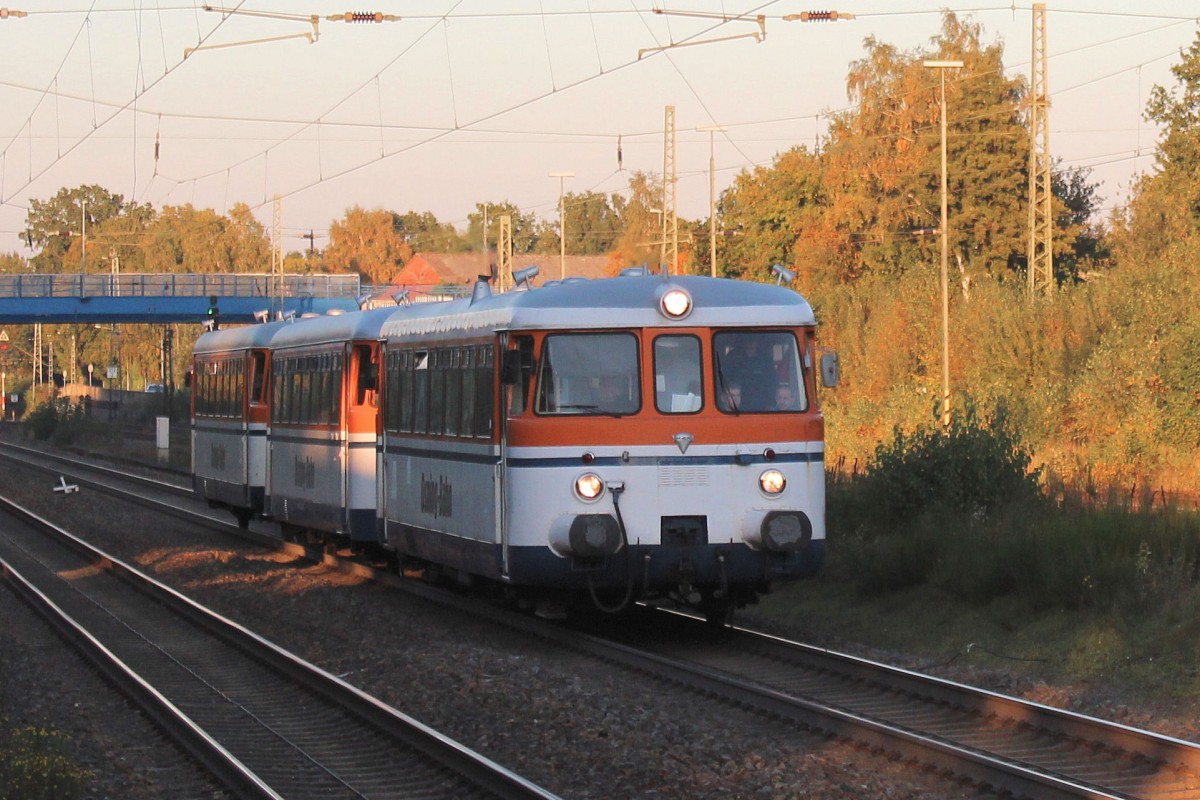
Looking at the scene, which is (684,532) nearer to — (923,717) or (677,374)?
(677,374)

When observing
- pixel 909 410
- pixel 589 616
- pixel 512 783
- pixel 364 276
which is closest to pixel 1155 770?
pixel 512 783

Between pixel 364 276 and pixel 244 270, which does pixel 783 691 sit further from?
pixel 364 276

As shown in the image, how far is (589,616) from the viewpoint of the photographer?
16031 millimetres

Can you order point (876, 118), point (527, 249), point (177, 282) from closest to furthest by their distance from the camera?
point (876, 118)
point (177, 282)
point (527, 249)

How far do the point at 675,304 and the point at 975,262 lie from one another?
168ft

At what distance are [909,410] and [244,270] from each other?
81487 mm

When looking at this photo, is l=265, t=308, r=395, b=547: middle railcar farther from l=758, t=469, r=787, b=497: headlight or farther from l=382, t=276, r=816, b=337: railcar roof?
l=758, t=469, r=787, b=497: headlight

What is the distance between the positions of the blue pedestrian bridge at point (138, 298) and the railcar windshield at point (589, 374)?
57158mm

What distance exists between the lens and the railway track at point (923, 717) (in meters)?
8.78

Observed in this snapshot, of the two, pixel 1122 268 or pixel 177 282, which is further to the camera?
pixel 177 282

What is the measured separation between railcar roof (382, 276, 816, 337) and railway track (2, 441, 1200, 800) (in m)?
2.55

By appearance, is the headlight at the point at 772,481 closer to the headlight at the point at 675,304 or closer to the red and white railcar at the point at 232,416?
the headlight at the point at 675,304

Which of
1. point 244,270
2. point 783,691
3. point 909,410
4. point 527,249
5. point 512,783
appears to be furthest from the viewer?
point 527,249

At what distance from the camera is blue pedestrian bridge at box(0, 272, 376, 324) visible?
233ft
